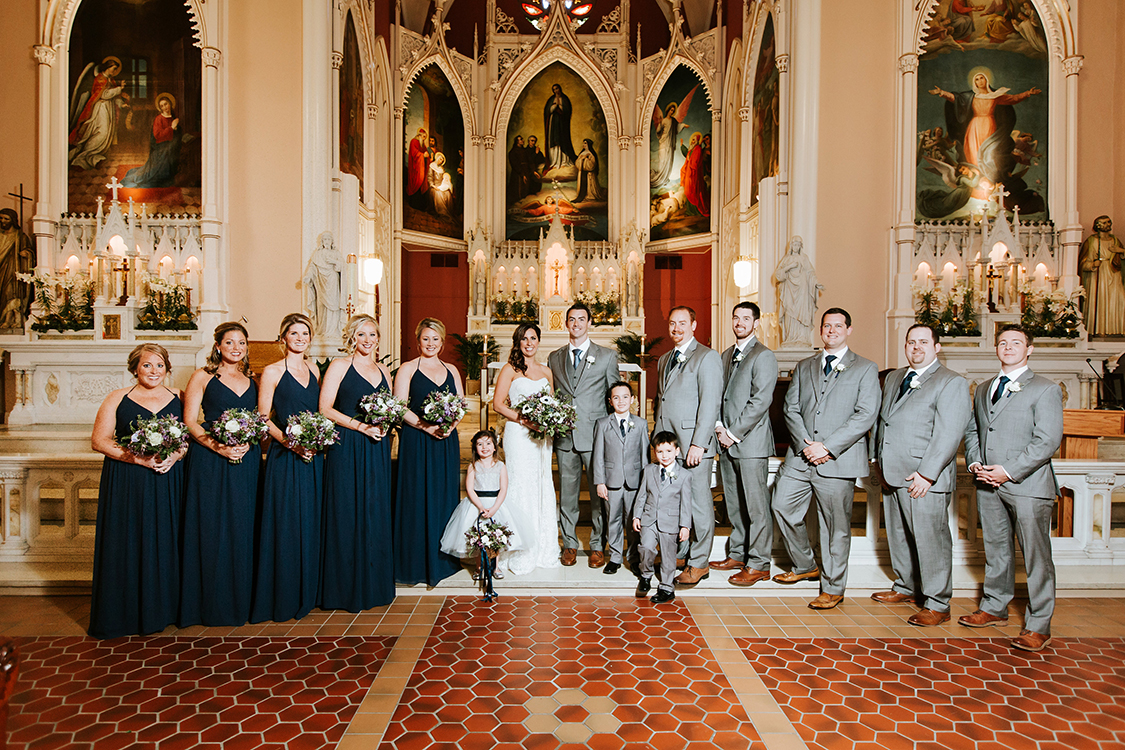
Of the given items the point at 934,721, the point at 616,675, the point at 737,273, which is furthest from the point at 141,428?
the point at 737,273

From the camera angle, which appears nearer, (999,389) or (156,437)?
(156,437)

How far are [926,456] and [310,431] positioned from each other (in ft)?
13.1

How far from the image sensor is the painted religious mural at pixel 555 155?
58.1ft

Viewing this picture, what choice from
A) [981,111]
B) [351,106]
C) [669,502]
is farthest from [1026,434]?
[351,106]

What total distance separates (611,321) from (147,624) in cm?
1314

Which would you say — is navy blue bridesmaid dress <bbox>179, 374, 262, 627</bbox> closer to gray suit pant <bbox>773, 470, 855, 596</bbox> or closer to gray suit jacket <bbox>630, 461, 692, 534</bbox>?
gray suit jacket <bbox>630, 461, 692, 534</bbox>

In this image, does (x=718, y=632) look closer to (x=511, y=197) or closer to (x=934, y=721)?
(x=934, y=721)

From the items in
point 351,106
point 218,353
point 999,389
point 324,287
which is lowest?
point 999,389

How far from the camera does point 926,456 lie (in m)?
3.97

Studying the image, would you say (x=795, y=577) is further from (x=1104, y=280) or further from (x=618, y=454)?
(x=1104, y=280)

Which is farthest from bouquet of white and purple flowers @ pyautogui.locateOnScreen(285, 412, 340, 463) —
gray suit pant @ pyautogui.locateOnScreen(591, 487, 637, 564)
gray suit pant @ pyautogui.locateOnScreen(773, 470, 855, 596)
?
gray suit pant @ pyautogui.locateOnScreen(773, 470, 855, 596)

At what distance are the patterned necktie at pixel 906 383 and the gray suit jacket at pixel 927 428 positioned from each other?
3 cm

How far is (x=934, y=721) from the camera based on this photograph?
2871 mm

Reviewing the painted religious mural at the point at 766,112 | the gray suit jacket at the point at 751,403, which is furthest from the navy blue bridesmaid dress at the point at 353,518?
the painted religious mural at the point at 766,112
